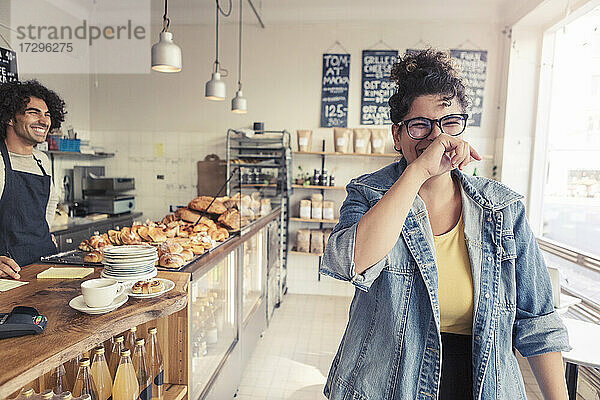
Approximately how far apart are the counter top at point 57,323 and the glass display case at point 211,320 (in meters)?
0.50

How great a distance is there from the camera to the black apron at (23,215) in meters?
2.57

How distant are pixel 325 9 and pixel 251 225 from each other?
127 inches

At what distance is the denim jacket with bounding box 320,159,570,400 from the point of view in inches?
41.8

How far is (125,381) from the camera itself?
62.4 inches

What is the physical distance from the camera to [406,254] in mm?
1093

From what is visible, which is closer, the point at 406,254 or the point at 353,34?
the point at 406,254

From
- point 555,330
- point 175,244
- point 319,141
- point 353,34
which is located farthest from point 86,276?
point 353,34

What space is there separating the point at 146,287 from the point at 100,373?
0.41 metres

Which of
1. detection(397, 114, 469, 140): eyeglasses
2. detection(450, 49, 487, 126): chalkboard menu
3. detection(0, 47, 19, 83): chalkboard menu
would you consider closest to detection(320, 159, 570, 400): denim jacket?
detection(397, 114, 469, 140): eyeglasses

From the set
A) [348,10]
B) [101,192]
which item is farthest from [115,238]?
[348,10]

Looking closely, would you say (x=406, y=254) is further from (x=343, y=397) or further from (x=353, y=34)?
(x=353, y=34)

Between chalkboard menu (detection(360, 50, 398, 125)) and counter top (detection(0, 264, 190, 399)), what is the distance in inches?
156

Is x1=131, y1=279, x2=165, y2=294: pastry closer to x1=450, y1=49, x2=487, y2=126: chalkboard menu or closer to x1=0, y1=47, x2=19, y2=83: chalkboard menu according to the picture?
x1=0, y1=47, x2=19, y2=83: chalkboard menu

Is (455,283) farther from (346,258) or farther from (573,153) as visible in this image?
(573,153)
